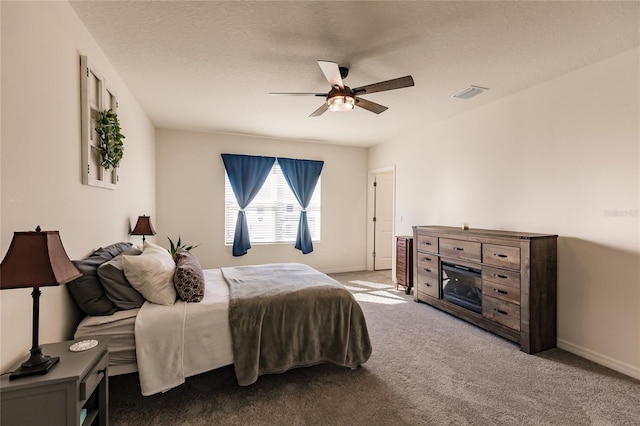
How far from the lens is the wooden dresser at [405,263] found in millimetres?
4672

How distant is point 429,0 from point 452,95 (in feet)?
5.87

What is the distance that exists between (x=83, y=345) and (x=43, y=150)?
3.54 ft

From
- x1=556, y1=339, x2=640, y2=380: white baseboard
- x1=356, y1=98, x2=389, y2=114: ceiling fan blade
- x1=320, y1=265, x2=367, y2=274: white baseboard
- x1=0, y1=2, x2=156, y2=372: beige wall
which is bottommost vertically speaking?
x1=556, y1=339, x2=640, y2=380: white baseboard

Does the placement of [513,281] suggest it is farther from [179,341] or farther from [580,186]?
[179,341]

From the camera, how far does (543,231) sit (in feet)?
10.3

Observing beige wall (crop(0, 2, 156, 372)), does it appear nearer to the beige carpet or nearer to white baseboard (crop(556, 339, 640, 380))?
the beige carpet

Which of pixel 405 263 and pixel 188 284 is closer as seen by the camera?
pixel 188 284

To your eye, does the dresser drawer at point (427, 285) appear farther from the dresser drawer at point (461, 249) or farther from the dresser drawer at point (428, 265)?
the dresser drawer at point (461, 249)

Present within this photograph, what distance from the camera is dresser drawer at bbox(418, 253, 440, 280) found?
13.0 ft

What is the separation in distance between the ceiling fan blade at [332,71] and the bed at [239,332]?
175 centimetres

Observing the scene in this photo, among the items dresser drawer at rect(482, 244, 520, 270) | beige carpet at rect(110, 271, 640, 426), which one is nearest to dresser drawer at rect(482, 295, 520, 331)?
beige carpet at rect(110, 271, 640, 426)

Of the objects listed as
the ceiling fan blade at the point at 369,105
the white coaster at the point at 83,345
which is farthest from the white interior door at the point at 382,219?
the white coaster at the point at 83,345

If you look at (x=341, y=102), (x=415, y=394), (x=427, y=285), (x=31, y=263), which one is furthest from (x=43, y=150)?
(x=427, y=285)

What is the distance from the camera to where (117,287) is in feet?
6.78
